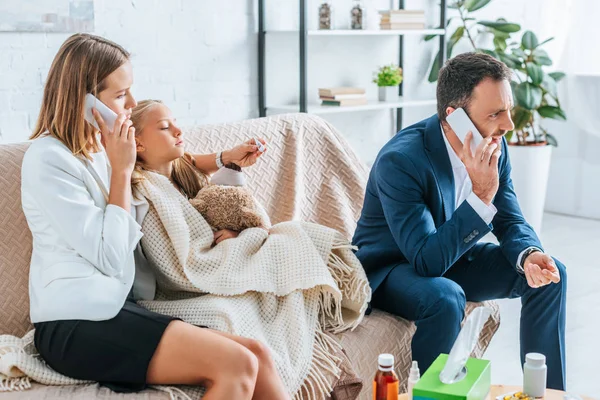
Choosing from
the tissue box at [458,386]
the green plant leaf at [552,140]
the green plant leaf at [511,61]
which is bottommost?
the green plant leaf at [552,140]

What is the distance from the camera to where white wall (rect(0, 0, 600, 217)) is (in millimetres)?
3076

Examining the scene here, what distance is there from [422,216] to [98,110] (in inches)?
33.1

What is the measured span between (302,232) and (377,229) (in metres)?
0.27

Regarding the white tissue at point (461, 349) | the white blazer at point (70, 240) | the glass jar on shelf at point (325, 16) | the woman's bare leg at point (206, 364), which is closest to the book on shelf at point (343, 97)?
the glass jar on shelf at point (325, 16)

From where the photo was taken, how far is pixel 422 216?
2105 mm

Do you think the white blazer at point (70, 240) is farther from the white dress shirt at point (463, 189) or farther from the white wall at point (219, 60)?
the white wall at point (219, 60)

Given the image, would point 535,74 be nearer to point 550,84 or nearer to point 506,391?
point 550,84

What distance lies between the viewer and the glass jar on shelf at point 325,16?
3836 millimetres

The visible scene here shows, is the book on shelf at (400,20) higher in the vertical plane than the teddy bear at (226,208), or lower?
higher

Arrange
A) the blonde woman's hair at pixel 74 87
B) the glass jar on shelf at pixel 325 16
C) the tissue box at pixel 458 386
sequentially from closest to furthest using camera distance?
1. the tissue box at pixel 458 386
2. the blonde woman's hair at pixel 74 87
3. the glass jar on shelf at pixel 325 16

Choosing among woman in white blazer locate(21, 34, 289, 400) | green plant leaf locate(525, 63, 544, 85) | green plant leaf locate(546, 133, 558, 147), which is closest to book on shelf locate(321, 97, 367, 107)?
green plant leaf locate(525, 63, 544, 85)

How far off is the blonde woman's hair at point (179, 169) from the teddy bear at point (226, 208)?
0.07 meters

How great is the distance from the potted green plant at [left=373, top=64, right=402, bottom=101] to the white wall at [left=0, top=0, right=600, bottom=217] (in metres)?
0.17

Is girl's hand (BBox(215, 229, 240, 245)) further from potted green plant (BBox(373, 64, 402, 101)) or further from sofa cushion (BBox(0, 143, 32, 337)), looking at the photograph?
potted green plant (BBox(373, 64, 402, 101))
